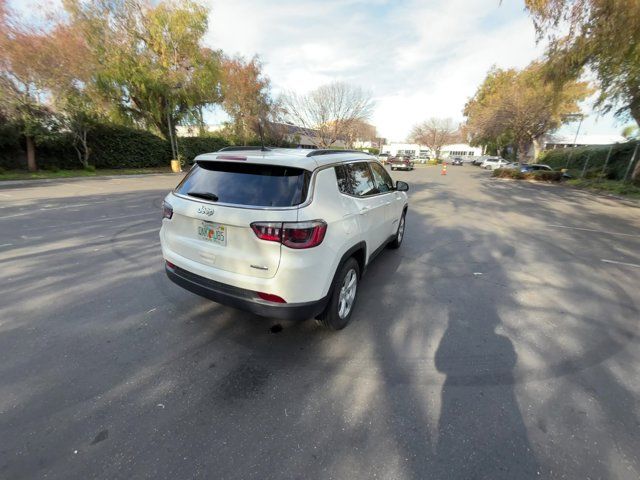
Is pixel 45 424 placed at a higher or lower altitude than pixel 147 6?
lower

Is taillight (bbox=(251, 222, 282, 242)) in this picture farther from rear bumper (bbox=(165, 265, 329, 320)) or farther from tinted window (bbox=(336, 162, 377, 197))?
tinted window (bbox=(336, 162, 377, 197))

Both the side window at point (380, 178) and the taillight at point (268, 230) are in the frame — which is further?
the side window at point (380, 178)

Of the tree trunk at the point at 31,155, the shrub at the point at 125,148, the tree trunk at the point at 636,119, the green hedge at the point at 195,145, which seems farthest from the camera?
the green hedge at the point at 195,145

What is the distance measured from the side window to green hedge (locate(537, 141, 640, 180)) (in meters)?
21.4

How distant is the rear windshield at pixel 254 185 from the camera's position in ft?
8.30

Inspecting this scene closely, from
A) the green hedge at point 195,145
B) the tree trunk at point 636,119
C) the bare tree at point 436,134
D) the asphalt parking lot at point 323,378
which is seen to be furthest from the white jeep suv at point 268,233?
the bare tree at point 436,134

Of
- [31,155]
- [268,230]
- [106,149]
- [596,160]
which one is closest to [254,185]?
[268,230]

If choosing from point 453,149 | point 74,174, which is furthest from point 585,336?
point 453,149

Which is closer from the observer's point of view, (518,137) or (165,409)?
(165,409)

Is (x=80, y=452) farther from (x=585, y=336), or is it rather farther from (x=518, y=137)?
(x=518, y=137)

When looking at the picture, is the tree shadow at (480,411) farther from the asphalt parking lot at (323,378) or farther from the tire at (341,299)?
the tire at (341,299)

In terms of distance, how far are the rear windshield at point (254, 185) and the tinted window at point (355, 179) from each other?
0.60m

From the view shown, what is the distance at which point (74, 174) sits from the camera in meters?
16.1

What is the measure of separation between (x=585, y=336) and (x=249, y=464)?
3.59 meters
